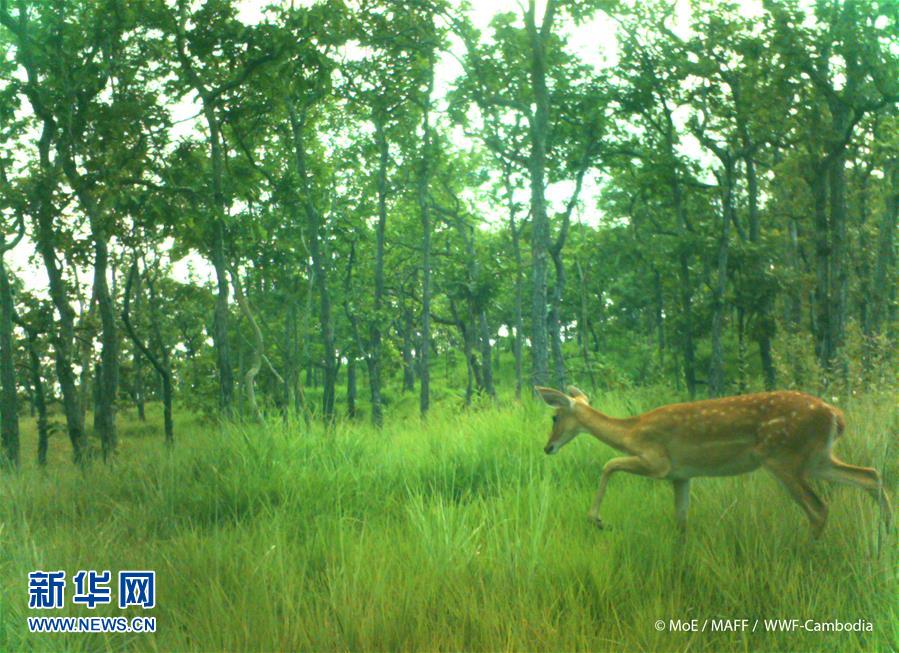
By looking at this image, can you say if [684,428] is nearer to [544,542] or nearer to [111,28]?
[544,542]

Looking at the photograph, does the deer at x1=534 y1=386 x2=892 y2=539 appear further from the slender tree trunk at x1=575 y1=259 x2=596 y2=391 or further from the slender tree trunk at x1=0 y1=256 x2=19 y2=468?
the slender tree trunk at x1=0 y1=256 x2=19 y2=468

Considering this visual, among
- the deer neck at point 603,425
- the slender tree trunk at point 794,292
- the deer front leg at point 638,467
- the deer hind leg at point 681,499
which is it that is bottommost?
the deer hind leg at point 681,499

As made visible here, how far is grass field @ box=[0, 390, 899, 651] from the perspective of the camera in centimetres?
362

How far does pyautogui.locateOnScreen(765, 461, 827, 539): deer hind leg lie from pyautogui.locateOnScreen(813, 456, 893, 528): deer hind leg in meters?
0.13

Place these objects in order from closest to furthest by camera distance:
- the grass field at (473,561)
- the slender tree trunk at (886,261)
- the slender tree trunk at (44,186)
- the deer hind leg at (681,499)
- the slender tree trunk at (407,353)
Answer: the grass field at (473,561), the deer hind leg at (681,499), the slender tree trunk at (44,186), the slender tree trunk at (886,261), the slender tree trunk at (407,353)

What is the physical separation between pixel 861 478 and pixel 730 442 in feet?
2.28

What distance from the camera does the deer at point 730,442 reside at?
443 cm

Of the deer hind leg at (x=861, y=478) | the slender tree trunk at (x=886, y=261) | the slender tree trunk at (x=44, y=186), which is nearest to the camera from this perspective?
the deer hind leg at (x=861, y=478)

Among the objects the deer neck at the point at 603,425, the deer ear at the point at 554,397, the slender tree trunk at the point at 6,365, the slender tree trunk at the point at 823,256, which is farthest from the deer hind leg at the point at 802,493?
the slender tree trunk at the point at 6,365

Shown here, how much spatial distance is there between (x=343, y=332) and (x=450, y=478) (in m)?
24.2

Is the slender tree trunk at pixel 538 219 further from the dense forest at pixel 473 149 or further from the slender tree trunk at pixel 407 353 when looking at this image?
the slender tree trunk at pixel 407 353

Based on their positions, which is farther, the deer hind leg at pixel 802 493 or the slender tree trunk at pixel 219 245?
the slender tree trunk at pixel 219 245

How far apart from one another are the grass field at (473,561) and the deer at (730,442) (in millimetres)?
188

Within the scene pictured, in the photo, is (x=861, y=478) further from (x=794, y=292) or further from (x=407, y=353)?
(x=407, y=353)
